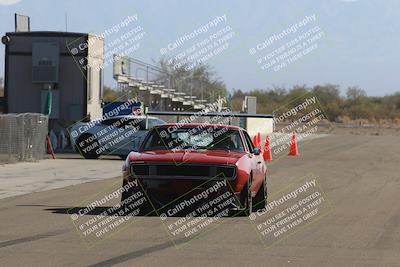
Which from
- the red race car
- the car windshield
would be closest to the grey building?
the car windshield

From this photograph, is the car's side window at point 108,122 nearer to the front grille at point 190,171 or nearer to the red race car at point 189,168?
the red race car at point 189,168

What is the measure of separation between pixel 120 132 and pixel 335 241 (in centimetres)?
1823

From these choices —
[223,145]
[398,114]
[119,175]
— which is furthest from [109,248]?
[398,114]

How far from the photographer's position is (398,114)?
122250 mm

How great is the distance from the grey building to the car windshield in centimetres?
2021

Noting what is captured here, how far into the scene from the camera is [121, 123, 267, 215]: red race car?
12.4 m

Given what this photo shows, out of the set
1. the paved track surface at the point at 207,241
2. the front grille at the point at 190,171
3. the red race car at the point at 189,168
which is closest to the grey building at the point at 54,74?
the paved track surface at the point at 207,241

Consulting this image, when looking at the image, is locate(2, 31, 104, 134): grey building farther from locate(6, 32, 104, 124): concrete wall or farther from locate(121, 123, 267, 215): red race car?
locate(121, 123, 267, 215): red race car

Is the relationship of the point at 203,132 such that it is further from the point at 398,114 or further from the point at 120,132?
the point at 398,114

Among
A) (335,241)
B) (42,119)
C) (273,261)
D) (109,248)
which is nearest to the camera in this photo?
(273,261)

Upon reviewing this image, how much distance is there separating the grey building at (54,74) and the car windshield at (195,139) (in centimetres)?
2021

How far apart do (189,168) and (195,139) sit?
1.42m

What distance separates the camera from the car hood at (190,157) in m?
12.4

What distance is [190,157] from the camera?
41.1 ft
